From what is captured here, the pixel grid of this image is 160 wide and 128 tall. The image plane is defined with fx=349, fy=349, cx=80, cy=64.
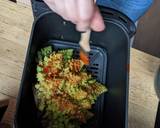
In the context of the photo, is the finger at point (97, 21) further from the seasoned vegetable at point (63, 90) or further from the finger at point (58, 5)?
the seasoned vegetable at point (63, 90)

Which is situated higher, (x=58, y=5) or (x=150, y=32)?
(x=150, y=32)

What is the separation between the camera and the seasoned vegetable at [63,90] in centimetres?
67

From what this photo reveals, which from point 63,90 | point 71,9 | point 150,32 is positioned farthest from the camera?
point 150,32

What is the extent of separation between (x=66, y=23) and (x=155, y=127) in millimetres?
276

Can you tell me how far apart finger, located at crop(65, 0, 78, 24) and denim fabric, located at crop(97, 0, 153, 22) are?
1.00ft

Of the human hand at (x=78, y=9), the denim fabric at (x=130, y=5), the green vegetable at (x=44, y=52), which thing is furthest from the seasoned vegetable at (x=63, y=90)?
the human hand at (x=78, y=9)

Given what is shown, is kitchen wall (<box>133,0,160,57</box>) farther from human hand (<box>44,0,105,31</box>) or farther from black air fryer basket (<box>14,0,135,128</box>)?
human hand (<box>44,0,105,31</box>)

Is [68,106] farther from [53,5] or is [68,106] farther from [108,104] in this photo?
[53,5]

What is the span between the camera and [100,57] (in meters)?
0.78

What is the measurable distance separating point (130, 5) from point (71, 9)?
0.32 m

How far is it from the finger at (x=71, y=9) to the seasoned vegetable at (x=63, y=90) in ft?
0.86

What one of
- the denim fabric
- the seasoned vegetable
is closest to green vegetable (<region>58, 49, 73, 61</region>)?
the seasoned vegetable

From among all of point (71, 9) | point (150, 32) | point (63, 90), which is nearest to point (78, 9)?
point (71, 9)

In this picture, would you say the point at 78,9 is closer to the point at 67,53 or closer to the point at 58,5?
the point at 58,5
